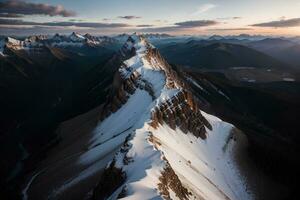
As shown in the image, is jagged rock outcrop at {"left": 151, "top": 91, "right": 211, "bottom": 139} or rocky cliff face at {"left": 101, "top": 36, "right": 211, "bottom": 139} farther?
rocky cliff face at {"left": 101, "top": 36, "right": 211, "bottom": 139}

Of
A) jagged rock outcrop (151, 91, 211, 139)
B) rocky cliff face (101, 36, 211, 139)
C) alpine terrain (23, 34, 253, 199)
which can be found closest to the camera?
alpine terrain (23, 34, 253, 199)

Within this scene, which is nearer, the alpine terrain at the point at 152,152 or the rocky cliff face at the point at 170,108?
the alpine terrain at the point at 152,152

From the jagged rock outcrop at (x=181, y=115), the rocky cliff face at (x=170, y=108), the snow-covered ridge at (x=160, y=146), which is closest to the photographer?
the snow-covered ridge at (x=160, y=146)

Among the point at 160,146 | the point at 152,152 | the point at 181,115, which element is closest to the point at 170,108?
the point at 181,115

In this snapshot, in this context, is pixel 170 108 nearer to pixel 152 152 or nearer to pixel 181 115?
pixel 181 115

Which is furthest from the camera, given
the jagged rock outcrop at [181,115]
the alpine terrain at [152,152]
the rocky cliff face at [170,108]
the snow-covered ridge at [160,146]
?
the rocky cliff face at [170,108]

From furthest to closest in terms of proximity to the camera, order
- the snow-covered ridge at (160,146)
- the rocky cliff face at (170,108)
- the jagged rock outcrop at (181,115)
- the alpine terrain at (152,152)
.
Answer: the rocky cliff face at (170,108) → the jagged rock outcrop at (181,115) → the alpine terrain at (152,152) → the snow-covered ridge at (160,146)

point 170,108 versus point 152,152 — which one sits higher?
point 152,152

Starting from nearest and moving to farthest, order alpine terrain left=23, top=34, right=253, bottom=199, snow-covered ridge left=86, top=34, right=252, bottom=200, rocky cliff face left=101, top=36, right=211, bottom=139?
snow-covered ridge left=86, top=34, right=252, bottom=200 → alpine terrain left=23, top=34, right=253, bottom=199 → rocky cliff face left=101, top=36, right=211, bottom=139

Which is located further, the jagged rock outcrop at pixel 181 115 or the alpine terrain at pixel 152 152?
the jagged rock outcrop at pixel 181 115
